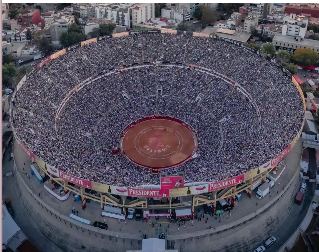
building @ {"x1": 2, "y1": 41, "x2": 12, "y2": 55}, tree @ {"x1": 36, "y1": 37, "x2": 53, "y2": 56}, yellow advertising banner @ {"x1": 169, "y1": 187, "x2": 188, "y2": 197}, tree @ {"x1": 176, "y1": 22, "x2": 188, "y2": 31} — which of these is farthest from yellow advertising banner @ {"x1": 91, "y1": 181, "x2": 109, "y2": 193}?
tree @ {"x1": 176, "y1": 22, "x2": 188, "y2": 31}

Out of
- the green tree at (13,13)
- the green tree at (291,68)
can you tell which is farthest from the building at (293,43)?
the green tree at (13,13)

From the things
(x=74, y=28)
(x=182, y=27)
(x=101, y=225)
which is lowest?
(x=101, y=225)

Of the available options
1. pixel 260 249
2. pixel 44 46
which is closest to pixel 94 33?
pixel 44 46

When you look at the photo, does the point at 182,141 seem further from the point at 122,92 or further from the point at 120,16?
the point at 120,16

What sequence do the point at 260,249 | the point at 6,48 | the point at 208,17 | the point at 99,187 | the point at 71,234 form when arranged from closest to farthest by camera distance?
the point at 99,187 < the point at 71,234 < the point at 260,249 < the point at 6,48 < the point at 208,17

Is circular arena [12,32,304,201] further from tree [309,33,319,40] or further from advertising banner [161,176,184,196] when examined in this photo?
tree [309,33,319,40]

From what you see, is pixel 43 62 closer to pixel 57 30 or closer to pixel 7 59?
pixel 7 59
